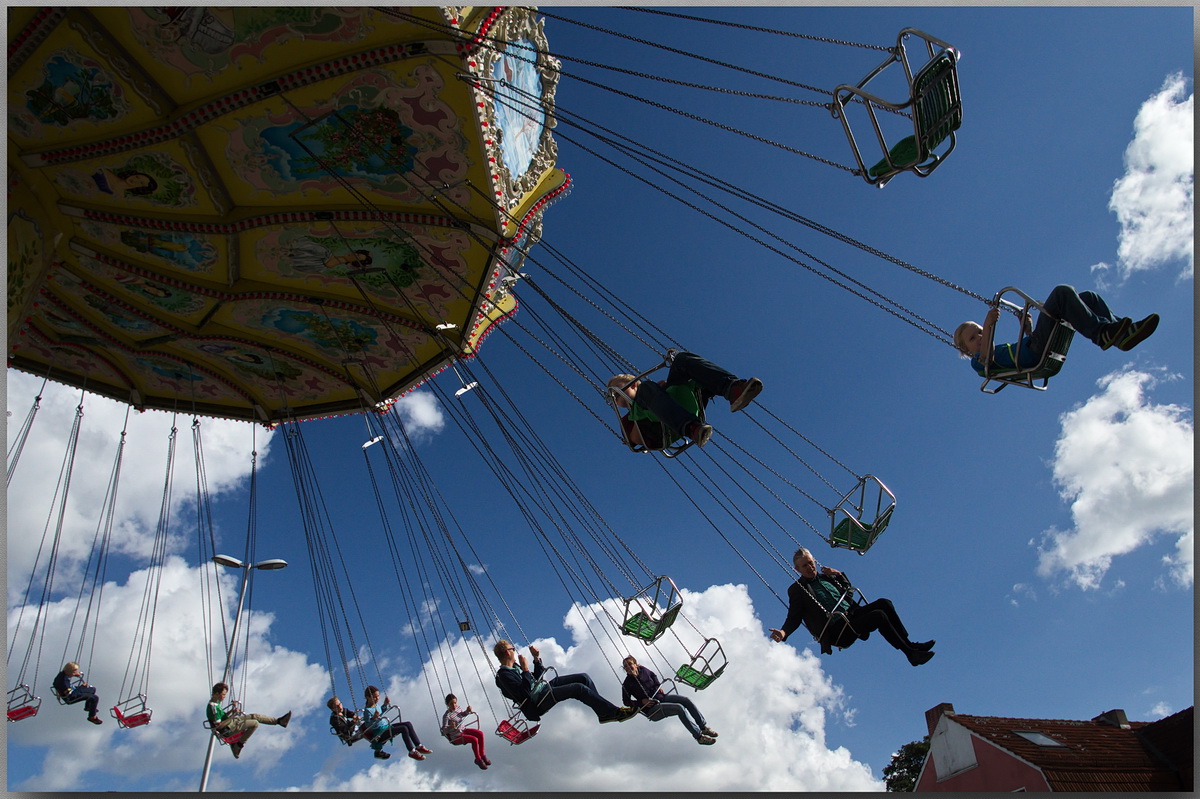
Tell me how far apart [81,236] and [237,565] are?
6.87 meters

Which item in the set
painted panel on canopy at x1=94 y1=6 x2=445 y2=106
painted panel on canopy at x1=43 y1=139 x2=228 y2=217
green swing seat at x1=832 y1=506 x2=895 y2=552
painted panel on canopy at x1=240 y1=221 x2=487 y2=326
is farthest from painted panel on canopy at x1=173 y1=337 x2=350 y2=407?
green swing seat at x1=832 y1=506 x2=895 y2=552

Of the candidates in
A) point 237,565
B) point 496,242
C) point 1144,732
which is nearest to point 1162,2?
point 496,242

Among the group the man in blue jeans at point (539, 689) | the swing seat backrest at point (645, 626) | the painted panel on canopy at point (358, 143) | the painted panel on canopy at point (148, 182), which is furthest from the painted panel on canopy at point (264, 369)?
the swing seat backrest at point (645, 626)

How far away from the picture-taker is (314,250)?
865 cm

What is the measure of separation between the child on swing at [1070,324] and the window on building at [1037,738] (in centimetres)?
998

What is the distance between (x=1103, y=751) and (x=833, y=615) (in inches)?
345

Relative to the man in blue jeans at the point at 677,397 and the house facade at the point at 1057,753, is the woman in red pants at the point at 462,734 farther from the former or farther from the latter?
the house facade at the point at 1057,753

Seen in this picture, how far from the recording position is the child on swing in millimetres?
4570

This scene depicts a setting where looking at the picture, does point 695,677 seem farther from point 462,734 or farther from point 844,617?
point 462,734

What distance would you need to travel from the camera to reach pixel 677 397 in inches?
251

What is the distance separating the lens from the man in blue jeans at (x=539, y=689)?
8.13 metres

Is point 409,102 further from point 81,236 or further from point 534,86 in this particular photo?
point 81,236

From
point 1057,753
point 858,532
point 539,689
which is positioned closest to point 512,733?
point 539,689

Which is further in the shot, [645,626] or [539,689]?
[539,689]
